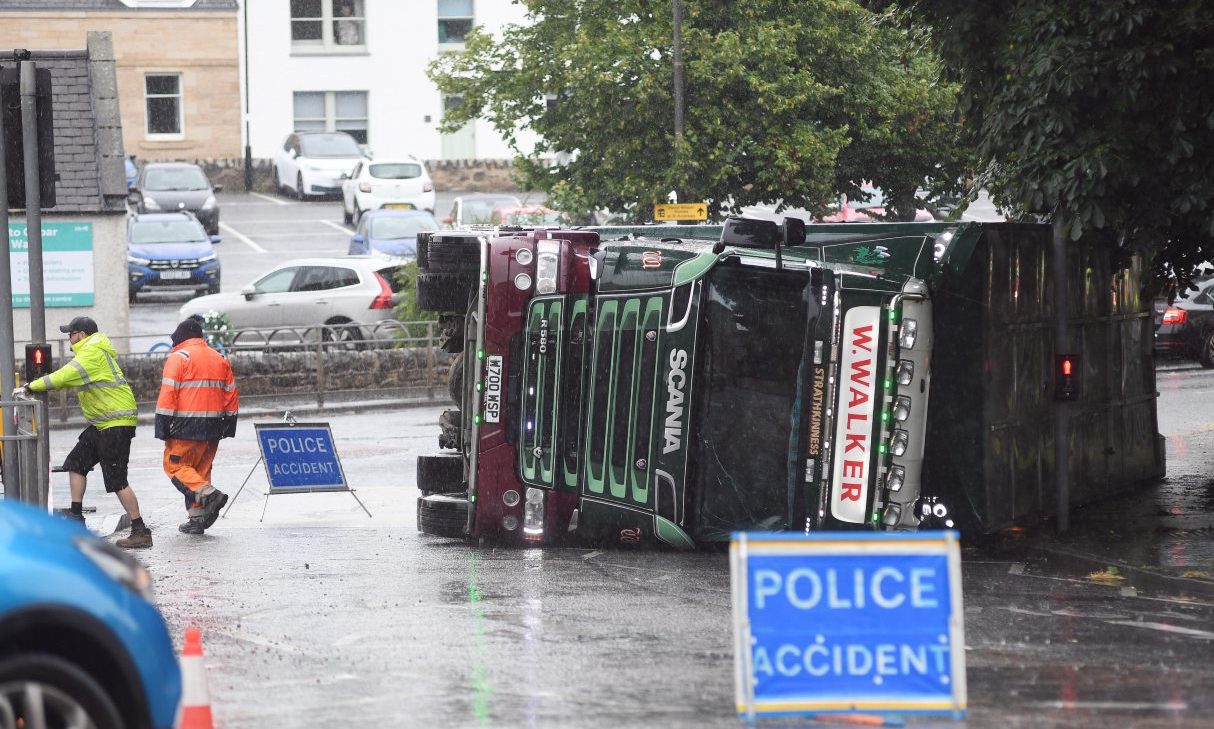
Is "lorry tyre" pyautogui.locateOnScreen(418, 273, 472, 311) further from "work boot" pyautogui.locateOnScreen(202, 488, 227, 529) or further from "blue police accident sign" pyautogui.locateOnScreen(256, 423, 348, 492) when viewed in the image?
"blue police accident sign" pyautogui.locateOnScreen(256, 423, 348, 492)

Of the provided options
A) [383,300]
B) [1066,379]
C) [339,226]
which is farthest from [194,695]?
[339,226]

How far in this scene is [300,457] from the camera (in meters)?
15.4

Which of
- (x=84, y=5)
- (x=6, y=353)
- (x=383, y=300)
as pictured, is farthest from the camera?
(x=84, y=5)

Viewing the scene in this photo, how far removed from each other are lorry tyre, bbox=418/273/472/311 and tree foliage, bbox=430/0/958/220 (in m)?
11.1

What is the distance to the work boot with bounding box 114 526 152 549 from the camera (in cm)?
1327

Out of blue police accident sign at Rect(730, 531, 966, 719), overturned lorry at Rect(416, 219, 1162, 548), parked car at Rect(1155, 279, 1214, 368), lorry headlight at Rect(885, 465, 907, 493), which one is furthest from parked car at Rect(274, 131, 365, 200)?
blue police accident sign at Rect(730, 531, 966, 719)

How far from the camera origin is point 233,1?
50719 millimetres

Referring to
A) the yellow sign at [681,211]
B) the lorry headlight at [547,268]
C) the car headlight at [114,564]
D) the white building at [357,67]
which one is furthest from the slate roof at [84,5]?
the car headlight at [114,564]

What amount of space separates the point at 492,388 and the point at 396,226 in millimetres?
22953

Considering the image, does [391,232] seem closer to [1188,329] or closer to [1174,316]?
[1174,316]

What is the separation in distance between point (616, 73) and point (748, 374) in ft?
44.4

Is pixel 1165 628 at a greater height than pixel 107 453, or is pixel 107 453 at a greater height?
pixel 107 453

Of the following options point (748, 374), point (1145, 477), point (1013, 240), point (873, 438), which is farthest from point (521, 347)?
point (1145, 477)

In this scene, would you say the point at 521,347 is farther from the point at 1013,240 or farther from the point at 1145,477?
the point at 1145,477
